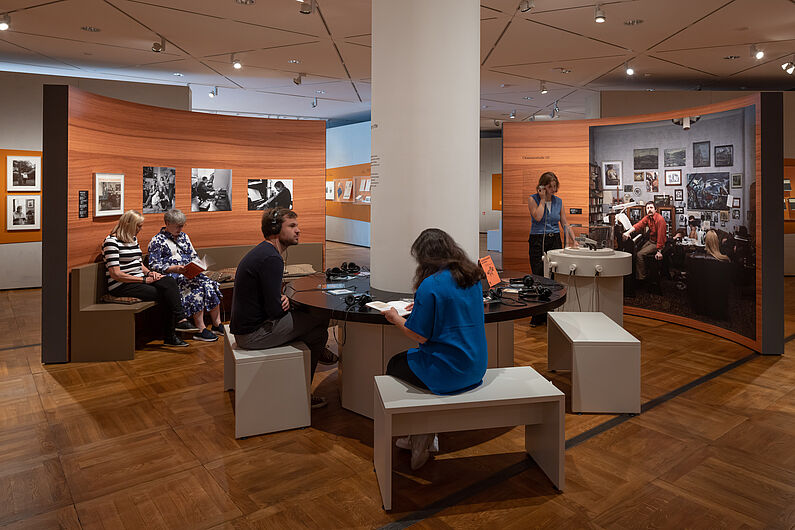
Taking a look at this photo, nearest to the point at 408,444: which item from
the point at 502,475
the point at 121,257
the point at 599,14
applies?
the point at 502,475

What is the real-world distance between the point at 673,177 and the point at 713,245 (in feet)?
3.32

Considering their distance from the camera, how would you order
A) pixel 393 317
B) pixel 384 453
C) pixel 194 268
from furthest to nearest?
pixel 194 268, pixel 393 317, pixel 384 453

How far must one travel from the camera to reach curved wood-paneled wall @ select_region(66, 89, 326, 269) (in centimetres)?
558

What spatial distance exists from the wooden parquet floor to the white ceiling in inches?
153

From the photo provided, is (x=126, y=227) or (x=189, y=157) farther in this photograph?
(x=189, y=157)

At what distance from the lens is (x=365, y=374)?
3814mm

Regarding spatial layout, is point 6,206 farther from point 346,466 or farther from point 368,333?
point 346,466

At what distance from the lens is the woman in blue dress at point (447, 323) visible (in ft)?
9.18

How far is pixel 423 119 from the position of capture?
3.82 metres

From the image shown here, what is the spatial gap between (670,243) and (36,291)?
30.3 ft

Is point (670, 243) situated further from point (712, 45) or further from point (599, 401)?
point (599, 401)

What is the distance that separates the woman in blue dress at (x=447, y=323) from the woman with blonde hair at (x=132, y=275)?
3570mm

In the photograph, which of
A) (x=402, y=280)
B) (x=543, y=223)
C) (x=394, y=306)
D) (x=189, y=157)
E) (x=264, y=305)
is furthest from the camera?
(x=189, y=157)

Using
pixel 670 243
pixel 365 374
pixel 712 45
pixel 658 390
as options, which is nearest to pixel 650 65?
pixel 712 45
